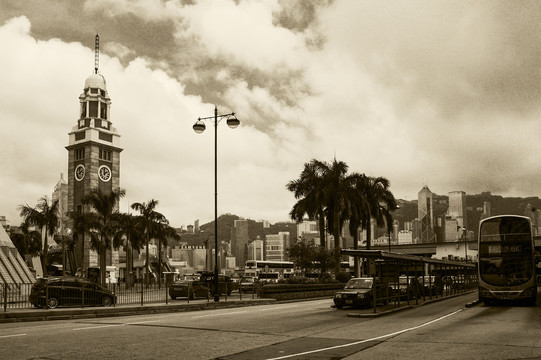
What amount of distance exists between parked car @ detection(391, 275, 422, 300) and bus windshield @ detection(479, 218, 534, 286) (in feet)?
13.6

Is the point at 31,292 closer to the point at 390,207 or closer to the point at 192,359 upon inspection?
the point at 192,359

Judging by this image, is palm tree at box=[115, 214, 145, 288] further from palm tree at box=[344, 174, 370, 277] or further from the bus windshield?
the bus windshield

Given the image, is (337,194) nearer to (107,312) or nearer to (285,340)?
(107,312)

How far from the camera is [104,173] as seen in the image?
379 ft

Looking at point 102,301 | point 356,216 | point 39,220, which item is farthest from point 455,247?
point 102,301

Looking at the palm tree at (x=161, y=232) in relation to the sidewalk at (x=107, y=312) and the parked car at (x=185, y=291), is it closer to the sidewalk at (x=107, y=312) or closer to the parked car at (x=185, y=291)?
the parked car at (x=185, y=291)

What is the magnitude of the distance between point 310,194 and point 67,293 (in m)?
32.6

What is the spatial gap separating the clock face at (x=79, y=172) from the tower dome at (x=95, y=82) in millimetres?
18680

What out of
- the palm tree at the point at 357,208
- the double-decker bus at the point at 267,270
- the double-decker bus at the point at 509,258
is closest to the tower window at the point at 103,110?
the double-decker bus at the point at 267,270

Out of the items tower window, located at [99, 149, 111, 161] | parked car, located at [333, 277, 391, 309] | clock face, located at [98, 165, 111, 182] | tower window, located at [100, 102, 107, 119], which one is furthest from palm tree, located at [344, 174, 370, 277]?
tower window, located at [100, 102, 107, 119]

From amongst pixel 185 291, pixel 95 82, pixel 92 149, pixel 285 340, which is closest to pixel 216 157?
pixel 185 291

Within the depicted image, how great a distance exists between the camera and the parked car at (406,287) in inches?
1085

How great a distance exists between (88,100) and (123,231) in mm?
50832

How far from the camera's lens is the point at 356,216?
55125 millimetres
